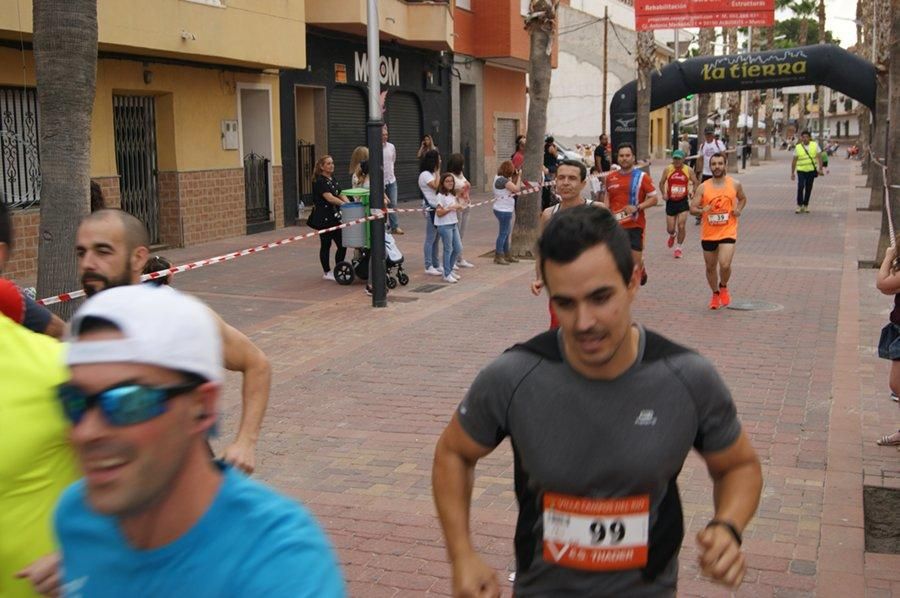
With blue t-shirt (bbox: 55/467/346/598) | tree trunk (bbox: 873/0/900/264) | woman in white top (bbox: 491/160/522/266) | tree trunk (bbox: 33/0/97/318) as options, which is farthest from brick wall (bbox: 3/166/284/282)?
blue t-shirt (bbox: 55/467/346/598)

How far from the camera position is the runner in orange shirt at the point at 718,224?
1193cm

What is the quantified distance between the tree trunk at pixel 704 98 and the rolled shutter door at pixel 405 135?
14.4m

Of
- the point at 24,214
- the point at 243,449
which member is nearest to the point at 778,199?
the point at 24,214

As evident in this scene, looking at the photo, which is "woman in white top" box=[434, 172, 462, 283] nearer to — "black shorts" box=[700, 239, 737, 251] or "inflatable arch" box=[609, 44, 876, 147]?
"black shorts" box=[700, 239, 737, 251]

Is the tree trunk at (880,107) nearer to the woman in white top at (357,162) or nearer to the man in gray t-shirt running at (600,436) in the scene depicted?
the woman in white top at (357,162)

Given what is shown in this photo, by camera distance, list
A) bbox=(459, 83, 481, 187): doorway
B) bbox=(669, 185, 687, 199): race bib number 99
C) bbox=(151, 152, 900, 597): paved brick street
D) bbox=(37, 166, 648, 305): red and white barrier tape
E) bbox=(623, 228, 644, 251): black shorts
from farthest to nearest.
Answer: bbox=(459, 83, 481, 187): doorway → bbox=(669, 185, 687, 199): race bib number 99 → bbox=(623, 228, 644, 251): black shorts → bbox=(37, 166, 648, 305): red and white barrier tape → bbox=(151, 152, 900, 597): paved brick street

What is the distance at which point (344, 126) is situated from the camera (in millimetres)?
24672

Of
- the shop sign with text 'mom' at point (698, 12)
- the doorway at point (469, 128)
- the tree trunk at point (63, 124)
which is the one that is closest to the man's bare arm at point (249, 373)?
the tree trunk at point (63, 124)

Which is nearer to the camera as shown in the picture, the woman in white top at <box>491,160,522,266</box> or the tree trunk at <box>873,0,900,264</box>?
the tree trunk at <box>873,0,900,264</box>

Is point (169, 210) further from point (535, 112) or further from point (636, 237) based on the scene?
point (636, 237)

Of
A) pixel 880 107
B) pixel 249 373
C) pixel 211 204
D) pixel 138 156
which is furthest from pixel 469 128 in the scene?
pixel 249 373

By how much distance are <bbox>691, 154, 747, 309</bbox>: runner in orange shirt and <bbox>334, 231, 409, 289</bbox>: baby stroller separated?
381 centimetres

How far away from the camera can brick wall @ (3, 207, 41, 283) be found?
14.4 meters

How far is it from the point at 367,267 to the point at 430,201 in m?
1.32
